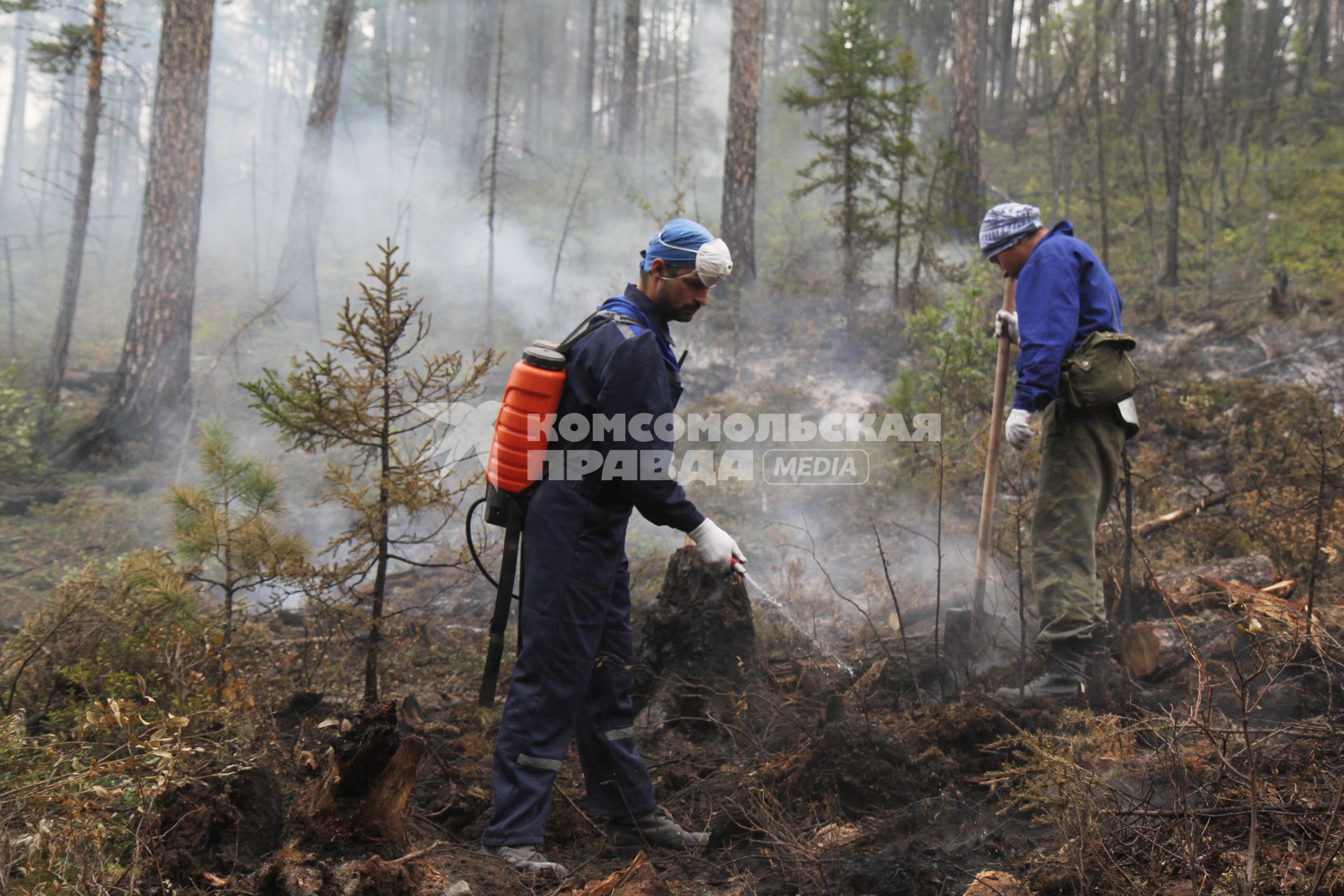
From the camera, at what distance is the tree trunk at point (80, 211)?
11016mm

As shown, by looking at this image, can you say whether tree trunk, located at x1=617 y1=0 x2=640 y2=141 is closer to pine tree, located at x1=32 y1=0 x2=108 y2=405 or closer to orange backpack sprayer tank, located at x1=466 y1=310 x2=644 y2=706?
pine tree, located at x1=32 y1=0 x2=108 y2=405

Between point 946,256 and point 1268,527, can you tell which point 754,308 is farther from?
point 1268,527

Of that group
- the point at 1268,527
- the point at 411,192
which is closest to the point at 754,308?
the point at 1268,527

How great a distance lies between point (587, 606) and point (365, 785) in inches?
35.2

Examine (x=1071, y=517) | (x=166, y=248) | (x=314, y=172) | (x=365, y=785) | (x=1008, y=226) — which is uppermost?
(x=314, y=172)

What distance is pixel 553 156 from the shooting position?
2548cm

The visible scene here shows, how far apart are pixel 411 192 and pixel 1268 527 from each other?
20583mm

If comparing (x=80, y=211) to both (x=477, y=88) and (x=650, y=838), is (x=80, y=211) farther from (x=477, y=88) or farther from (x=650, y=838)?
(x=477, y=88)

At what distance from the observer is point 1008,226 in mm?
4359

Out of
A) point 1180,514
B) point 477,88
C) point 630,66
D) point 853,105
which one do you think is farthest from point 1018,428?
point 477,88

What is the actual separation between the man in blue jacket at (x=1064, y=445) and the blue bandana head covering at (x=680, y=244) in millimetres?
1928

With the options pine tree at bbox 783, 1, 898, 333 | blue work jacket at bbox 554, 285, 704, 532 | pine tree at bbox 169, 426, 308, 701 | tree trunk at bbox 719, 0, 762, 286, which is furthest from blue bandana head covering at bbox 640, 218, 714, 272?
tree trunk at bbox 719, 0, 762, 286

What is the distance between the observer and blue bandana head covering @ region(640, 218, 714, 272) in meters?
3.08

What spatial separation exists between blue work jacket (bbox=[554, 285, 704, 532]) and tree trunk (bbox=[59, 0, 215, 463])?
8387 millimetres
